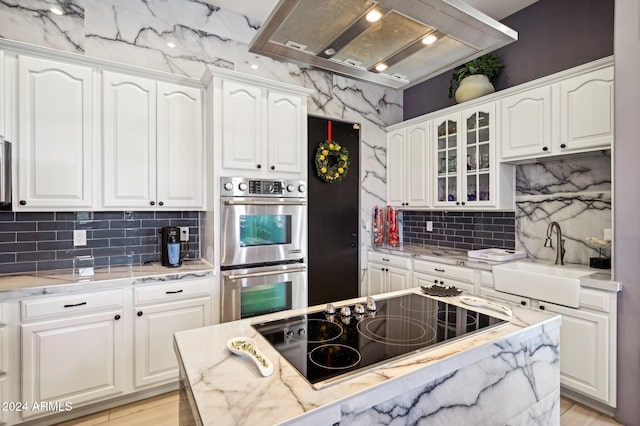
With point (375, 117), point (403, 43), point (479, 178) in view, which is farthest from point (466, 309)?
point (375, 117)

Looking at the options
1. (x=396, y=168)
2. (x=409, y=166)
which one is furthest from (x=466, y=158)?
(x=396, y=168)

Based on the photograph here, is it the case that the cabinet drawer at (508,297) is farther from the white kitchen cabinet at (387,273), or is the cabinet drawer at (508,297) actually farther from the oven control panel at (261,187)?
the oven control panel at (261,187)

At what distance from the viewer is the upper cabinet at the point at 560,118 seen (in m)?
2.31

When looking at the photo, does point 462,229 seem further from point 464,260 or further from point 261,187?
point 261,187

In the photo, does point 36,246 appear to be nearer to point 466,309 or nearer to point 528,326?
point 466,309

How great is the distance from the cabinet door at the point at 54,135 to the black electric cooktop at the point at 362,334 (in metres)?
1.89

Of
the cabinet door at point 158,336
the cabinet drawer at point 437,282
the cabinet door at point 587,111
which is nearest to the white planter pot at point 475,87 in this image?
the cabinet door at point 587,111

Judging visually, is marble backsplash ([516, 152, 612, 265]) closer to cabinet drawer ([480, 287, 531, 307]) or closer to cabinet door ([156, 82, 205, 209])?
cabinet drawer ([480, 287, 531, 307])

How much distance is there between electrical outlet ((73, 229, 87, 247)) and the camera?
2.55 m

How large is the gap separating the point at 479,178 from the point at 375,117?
5.11 feet

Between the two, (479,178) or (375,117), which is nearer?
(479,178)

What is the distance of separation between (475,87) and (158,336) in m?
3.46

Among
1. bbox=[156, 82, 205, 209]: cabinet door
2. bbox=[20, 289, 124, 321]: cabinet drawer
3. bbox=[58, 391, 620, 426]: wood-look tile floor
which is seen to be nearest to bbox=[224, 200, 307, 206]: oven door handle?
bbox=[156, 82, 205, 209]: cabinet door

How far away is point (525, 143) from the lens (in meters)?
2.78
